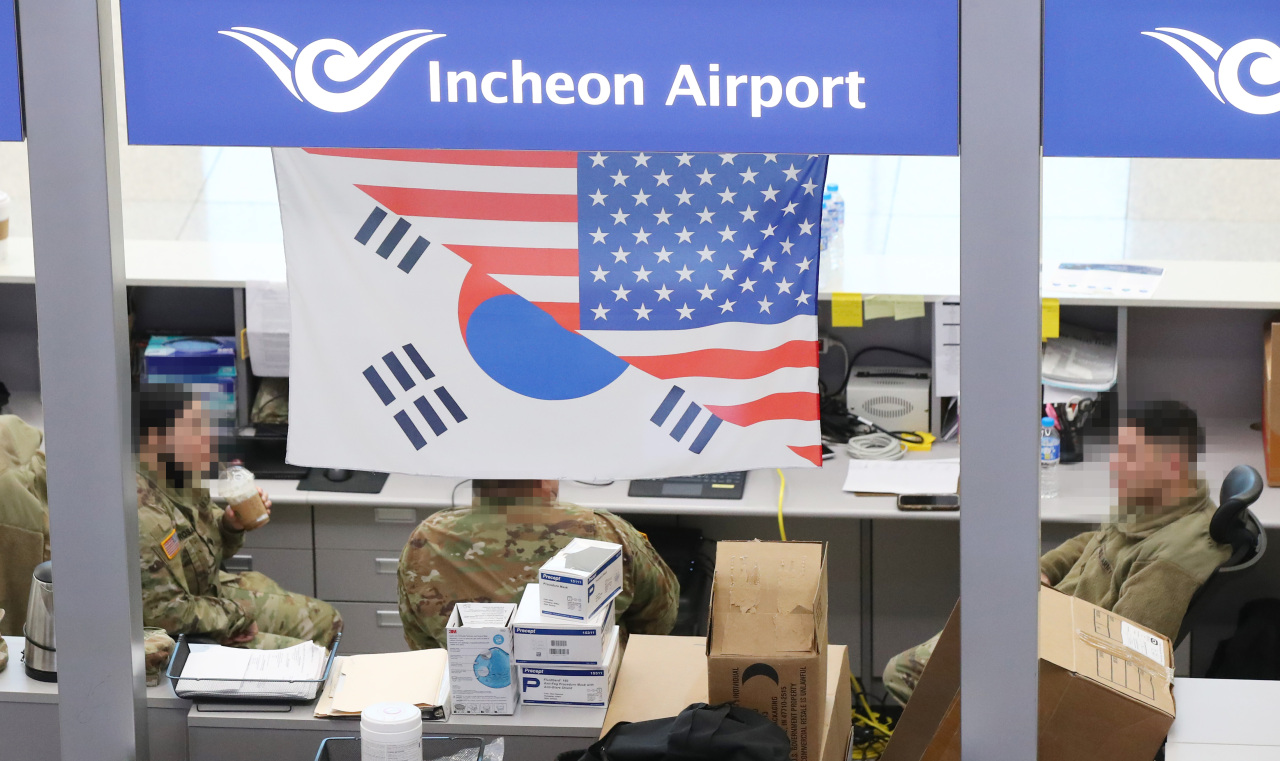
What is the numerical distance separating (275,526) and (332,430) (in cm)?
167

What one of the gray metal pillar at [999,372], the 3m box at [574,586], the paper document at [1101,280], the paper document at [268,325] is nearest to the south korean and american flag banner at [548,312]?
the 3m box at [574,586]

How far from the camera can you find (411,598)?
3.04 m

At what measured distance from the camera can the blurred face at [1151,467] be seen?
304 cm

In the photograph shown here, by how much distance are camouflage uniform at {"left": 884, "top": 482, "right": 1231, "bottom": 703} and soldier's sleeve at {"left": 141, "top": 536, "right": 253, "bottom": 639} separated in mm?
1694

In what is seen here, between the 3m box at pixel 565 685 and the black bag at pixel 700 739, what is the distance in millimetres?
197

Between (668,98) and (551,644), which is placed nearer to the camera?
(668,98)

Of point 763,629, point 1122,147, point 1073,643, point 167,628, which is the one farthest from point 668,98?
point 167,628

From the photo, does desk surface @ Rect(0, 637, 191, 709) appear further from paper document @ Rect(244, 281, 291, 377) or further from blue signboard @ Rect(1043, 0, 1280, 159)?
paper document @ Rect(244, 281, 291, 377)

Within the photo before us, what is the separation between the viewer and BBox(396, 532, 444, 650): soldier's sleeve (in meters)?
3.03

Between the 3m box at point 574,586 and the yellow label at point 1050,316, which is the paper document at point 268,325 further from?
the yellow label at point 1050,316

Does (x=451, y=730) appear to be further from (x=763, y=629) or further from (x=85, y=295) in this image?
(x=85, y=295)

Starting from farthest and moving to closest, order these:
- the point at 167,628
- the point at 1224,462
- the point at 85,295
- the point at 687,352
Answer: the point at 1224,462
the point at 167,628
the point at 687,352
the point at 85,295

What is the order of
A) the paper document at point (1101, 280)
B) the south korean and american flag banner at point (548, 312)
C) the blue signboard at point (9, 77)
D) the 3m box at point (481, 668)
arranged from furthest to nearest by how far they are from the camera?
the paper document at point (1101, 280), the south korean and american flag banner at point (548, 312), the 3m box at point (481, 668), the blue signboard at point (9, 77)

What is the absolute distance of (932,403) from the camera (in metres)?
4.26
